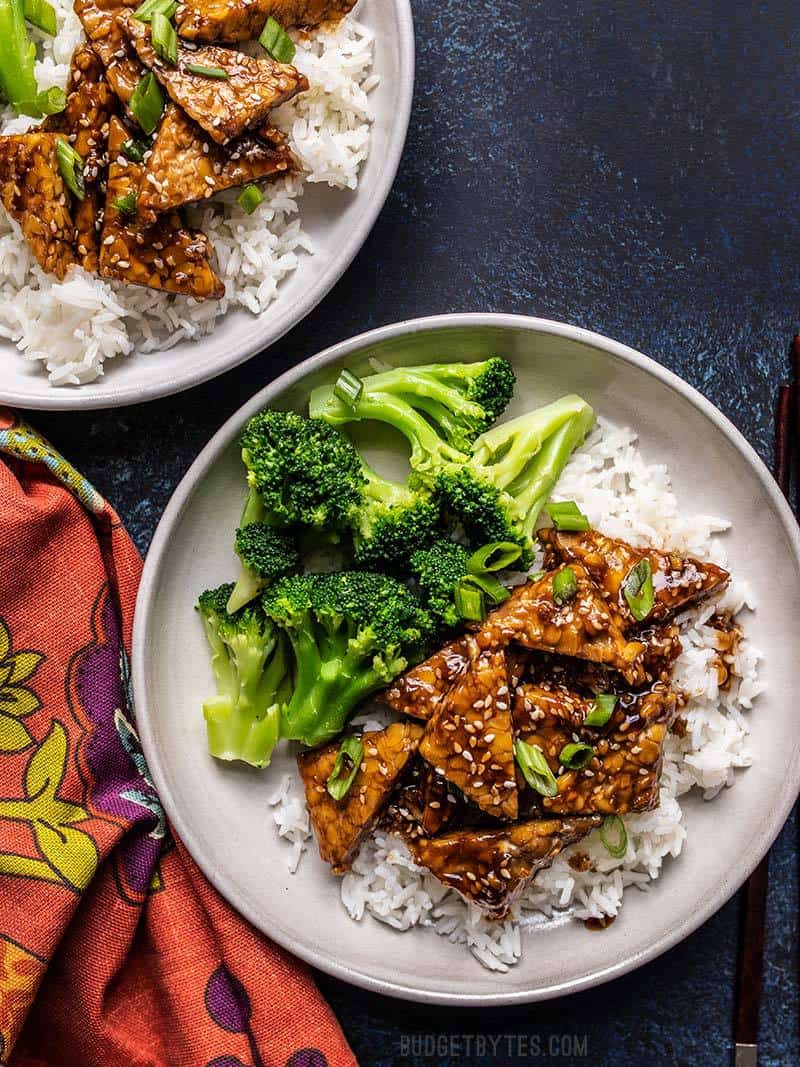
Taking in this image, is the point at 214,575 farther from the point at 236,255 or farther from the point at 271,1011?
the point at 271,1011

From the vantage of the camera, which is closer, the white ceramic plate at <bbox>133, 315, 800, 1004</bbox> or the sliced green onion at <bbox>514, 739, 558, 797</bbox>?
the sliced green onion at <bbox>514, 739, 558, 797</bbox>

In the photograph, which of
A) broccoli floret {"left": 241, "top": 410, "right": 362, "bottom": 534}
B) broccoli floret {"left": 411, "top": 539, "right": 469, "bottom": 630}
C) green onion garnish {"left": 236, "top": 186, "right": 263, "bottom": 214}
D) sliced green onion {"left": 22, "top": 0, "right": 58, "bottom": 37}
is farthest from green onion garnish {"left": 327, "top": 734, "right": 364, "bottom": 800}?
sliced green onion {"left": 22, "top": 0, "right": 58, "bottom": 37}

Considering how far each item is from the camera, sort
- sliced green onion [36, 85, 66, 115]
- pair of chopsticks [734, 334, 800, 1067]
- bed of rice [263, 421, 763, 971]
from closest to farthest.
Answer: sliced green onion [36, 85, 66, 115] → bed of rice [263, 421, 763, 971] → pair of chopsticks [734, 334, 800, 1067]

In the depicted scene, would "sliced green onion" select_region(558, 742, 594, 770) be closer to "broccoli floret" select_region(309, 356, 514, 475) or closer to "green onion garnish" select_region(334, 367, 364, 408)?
"broccoli floret" select_region(309, 356, 514, 475)

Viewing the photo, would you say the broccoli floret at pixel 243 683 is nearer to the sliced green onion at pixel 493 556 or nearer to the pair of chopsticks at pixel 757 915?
the sliced green onion at pixel 493 556

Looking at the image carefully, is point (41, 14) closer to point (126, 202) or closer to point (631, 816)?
point (126, 202)

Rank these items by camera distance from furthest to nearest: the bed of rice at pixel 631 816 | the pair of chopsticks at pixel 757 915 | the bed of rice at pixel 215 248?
the pair of chopsticks at pixel 757 915 < the bed of rice at pixel 631 816 < the bed of rice at pixel 215 248

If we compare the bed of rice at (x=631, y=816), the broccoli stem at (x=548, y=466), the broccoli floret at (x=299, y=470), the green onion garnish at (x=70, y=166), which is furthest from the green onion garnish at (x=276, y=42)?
the bed of rice at (x=631, y=816)
